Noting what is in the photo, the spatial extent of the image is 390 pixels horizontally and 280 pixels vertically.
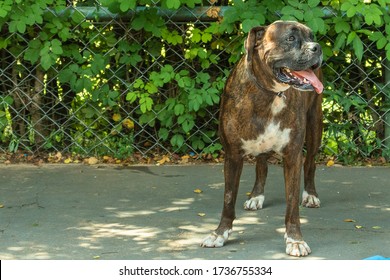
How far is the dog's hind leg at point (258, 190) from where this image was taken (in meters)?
6.24

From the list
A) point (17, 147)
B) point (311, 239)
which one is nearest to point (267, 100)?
point (311, 239)

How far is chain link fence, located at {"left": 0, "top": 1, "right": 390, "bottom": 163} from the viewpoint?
7.32 metres

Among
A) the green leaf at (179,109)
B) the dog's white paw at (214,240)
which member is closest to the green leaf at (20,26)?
the green leaf at (179,109)

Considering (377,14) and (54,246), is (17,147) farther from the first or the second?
(377,14)

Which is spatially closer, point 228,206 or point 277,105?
point 277,105

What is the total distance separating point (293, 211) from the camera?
5391 mm

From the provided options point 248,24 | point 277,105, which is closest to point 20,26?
point 248,24

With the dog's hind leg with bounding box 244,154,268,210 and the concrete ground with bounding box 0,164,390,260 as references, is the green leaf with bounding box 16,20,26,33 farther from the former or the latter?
the dog's hind leg with bounding box 244,154,268,210

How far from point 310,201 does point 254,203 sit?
1.24ft

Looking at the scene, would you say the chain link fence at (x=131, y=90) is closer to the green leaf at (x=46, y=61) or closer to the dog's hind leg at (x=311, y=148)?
the green leaf at (x=46, y=61)

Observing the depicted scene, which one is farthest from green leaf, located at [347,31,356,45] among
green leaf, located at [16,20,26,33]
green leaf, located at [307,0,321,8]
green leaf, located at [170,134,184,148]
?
green leaf, located at [16,20,26,33]

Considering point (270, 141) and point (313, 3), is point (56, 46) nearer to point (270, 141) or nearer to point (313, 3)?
point (313, 3)

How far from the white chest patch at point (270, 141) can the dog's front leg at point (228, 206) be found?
112mm

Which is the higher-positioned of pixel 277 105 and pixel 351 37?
pixel 351 37
